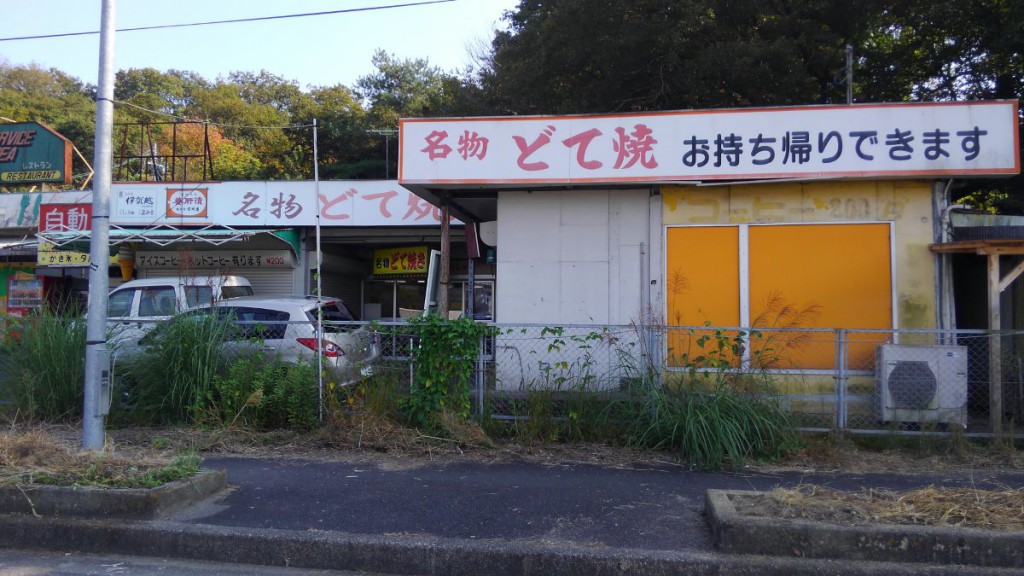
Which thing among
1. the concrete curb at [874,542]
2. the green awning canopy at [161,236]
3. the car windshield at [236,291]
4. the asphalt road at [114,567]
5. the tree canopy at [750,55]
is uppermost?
the tree canopy at [750,55]

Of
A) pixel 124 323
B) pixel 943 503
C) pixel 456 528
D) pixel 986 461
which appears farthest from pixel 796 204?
pixel 124 323

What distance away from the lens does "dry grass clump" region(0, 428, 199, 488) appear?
5.66 metres

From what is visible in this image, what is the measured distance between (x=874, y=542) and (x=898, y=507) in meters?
0.52

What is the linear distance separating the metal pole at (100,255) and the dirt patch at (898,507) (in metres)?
5.89

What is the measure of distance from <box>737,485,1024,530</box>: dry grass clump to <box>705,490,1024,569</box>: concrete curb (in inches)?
6.0

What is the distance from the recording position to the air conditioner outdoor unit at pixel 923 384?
7914 mm

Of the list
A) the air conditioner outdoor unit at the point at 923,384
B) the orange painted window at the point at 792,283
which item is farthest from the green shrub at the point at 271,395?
the air conditioner outdoor unit at the point at 923,384

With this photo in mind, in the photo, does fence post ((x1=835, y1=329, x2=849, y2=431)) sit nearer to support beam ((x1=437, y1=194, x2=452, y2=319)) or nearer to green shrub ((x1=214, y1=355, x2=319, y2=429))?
support beam ((x1=437, y1=194, x2=452, y2=319))

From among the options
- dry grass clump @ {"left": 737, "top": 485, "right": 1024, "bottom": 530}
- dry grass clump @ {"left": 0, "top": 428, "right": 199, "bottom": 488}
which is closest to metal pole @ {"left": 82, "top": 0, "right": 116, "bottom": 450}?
dry grass clump @ {"left": 0, "top": 428, "right": 199, "bottom": 488}

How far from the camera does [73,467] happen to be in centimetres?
585

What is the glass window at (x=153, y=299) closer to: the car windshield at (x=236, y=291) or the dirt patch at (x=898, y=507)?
the car windshield at (x=236, y=291)

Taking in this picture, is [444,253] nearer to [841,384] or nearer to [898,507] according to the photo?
[841,384]

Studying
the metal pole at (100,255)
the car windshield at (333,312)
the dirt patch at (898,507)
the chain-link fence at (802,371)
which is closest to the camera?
the dirt patch at (898,507)

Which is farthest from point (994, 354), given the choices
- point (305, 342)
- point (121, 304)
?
point (121, 304)
